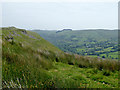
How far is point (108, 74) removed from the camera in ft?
19.1

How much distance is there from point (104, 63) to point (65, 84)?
4.79 metres

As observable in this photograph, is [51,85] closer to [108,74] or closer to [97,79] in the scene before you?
[97,79]

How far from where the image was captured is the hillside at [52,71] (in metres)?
3.15

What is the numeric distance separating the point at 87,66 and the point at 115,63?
166 cm

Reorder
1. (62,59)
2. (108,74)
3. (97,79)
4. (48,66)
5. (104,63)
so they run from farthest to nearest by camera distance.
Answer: (62,59)
(104,63)
(48,66)
(108,74)
(97,79)

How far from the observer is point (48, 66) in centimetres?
633

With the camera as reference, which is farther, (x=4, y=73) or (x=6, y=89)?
(x=4, y=73)

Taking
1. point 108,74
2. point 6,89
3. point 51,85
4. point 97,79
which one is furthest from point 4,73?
point 108,74

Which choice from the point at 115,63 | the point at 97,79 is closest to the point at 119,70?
the point at 115,63

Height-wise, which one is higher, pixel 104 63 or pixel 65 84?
pixel 65 84

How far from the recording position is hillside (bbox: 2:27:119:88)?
315 centimetres

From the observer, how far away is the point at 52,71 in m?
5.84

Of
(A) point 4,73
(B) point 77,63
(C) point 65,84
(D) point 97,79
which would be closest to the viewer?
(C) point 65,84

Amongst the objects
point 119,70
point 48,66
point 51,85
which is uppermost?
point 51,85
